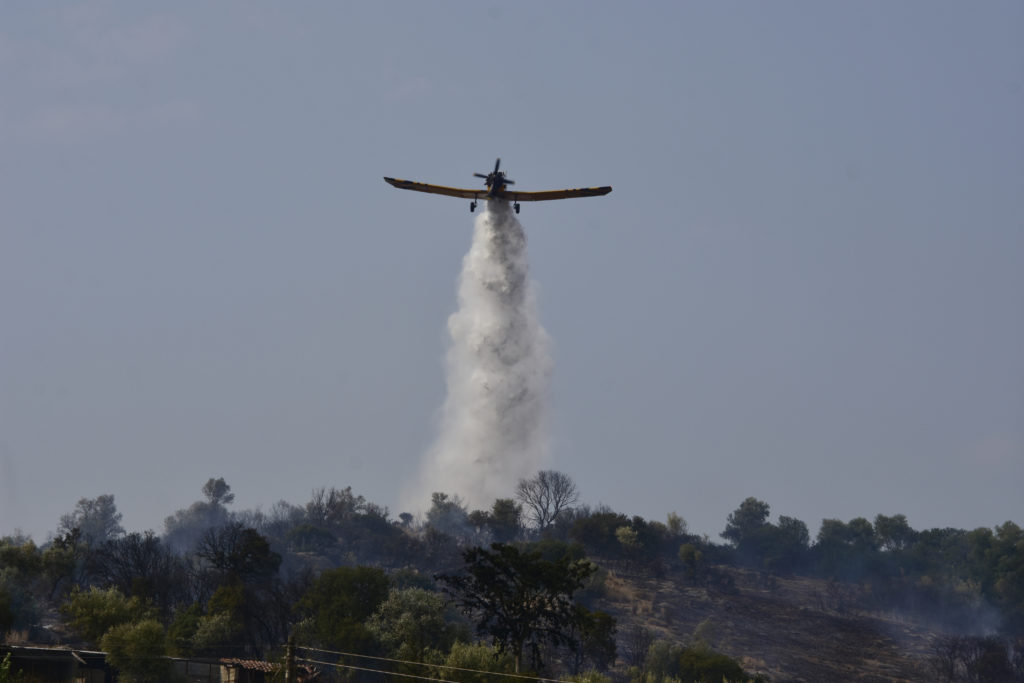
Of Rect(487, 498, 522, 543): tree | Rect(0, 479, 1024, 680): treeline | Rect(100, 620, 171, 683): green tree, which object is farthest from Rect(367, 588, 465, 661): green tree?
Rect(487, 498, 522, 543): tree

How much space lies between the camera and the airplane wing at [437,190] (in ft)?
340

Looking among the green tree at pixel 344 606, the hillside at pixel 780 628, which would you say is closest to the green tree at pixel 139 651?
the green tree at pixel 344 606

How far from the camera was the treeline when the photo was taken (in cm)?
9050

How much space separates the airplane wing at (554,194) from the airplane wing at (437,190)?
2575 millimetres

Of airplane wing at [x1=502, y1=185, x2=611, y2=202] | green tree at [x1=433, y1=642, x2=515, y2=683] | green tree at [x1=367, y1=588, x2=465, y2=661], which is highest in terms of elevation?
airplane wing at [x1=502, y1=185, x2=611, y2=202]

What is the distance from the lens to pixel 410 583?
420 ft

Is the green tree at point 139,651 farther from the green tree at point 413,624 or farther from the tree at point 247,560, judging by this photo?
the tree at point 247,560

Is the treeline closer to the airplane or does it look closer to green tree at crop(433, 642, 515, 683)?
green tree at crop(433, 642, 515, 683)

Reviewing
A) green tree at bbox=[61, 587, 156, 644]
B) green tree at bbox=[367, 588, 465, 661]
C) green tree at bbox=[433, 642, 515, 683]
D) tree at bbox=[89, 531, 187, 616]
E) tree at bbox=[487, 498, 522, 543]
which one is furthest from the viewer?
tree at bbox=[487, 498, 522, 543]

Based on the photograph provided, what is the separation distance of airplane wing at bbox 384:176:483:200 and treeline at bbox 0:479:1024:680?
31.1 meters

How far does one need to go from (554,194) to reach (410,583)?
158ft

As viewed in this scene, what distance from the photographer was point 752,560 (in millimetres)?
198625

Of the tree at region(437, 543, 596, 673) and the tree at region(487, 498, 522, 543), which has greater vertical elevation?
the tree at region(487, 498, 522, 543)

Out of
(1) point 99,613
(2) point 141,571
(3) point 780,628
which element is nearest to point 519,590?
(1) point 99,613
